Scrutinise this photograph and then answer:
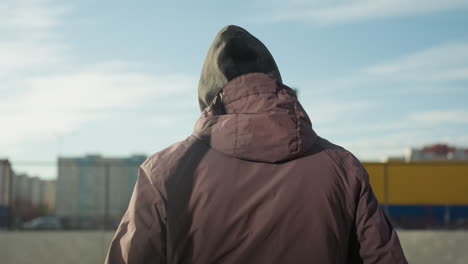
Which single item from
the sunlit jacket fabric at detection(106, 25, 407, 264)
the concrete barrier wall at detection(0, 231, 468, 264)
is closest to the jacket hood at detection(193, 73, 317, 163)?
the sunlit jacket fabric at detection(106, 25, 407, 264)

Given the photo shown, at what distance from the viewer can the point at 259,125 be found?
76.6 inches

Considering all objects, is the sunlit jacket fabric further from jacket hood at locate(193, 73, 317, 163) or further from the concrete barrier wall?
the concrete barrier wall

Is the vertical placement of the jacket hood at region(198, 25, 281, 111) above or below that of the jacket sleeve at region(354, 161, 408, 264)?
above

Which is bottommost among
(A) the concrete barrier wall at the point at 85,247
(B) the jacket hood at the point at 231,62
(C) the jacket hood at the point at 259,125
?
(A) the concrete barrier wall at the point at 85,247

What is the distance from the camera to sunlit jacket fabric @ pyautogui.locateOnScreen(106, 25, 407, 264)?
191 cm

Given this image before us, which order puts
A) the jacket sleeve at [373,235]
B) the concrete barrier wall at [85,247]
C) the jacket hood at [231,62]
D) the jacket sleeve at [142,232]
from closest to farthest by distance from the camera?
the jacket sleeve at [142,232], the jacket sleeve at [373,235], the jacket hood at [231,62], the concrete barrier wall at [85,247]

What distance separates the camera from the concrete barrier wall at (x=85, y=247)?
1208 cm

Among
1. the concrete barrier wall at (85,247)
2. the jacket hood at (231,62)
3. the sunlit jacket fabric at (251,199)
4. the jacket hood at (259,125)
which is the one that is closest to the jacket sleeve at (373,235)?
the sunlit jacket fabric at (251,199)

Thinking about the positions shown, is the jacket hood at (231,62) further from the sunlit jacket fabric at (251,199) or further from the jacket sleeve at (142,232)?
the jacket sleeve at (142,232)

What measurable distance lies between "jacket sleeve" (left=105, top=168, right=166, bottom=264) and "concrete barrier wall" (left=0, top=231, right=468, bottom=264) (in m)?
10.9

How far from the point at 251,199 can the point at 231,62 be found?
0.54 metres

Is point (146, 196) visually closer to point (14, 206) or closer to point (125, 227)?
point (125, 227)

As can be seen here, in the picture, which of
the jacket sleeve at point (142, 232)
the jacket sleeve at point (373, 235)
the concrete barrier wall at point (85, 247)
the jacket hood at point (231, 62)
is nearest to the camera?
the jacket sleeve at point (142, 232)

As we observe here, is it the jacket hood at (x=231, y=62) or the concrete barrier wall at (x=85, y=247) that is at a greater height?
the jacket hood at (x=231, y=62)
